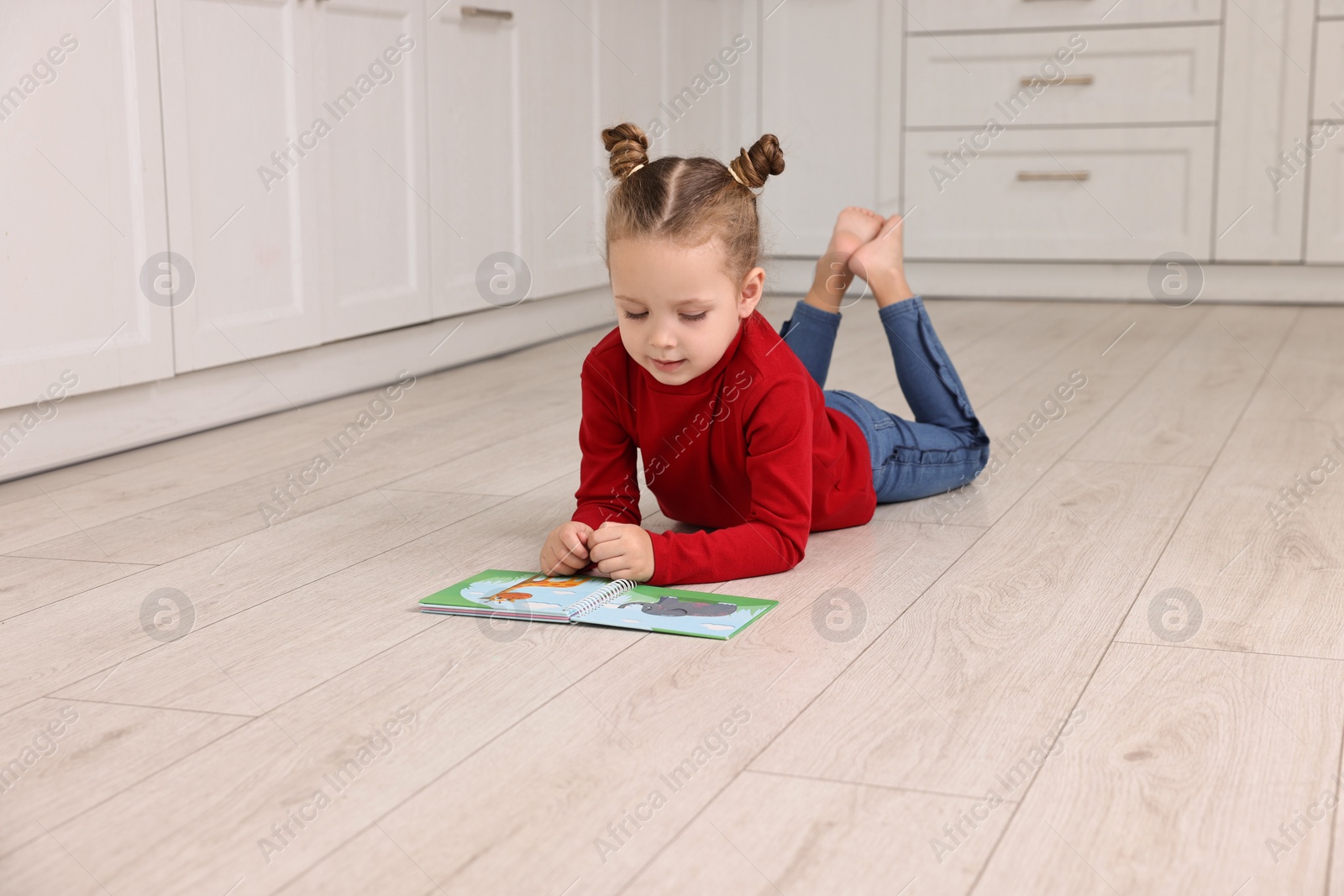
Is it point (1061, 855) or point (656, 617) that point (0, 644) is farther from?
point (1061, 855)

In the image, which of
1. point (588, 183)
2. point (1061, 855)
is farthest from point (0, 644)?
point (588, 183)

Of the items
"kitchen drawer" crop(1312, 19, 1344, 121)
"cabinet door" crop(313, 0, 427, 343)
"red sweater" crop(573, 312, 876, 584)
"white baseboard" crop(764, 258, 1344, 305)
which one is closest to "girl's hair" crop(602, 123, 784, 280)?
"red sweater" crop(573, 312, 876, 584)

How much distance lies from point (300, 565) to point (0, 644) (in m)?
0.29

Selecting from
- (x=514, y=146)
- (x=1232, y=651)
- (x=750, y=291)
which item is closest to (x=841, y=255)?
(x=750, y=291)

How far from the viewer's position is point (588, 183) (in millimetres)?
2982

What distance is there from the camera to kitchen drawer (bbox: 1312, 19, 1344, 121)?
3.18m

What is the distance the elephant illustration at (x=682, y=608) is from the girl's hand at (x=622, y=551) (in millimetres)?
30

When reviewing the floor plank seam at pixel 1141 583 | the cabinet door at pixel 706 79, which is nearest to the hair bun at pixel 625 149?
the floor plank seam at pixel 1141 583

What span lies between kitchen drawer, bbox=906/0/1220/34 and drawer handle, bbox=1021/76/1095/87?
12 cm

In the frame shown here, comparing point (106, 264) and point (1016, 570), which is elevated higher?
point (106, 264)

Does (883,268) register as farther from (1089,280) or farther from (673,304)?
(1089,280)

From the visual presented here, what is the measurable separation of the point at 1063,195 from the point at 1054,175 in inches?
2.2

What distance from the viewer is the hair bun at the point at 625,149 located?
48.4 inches

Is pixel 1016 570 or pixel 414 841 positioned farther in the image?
pixel 1016 570
